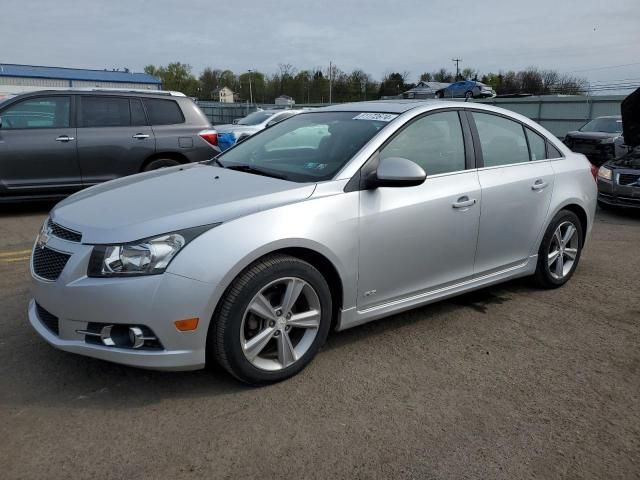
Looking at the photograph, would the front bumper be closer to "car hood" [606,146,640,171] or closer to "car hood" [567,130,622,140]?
"car hood" [606,146,640,171]

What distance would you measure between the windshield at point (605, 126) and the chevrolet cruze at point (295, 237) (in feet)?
34.4

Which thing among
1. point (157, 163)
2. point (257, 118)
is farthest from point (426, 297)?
point (257, 118)

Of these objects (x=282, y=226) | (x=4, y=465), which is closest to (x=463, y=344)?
(x=282, y=226)

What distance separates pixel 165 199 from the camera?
3.07m

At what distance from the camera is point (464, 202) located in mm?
3732

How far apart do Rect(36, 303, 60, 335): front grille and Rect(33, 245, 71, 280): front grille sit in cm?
20

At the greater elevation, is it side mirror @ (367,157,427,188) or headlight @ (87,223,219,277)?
side mirror @ (367,157,427,188)

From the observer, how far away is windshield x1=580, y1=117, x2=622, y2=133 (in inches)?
525

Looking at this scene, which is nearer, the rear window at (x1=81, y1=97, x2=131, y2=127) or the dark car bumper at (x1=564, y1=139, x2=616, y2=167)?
the rear window at (x1=81, y1=97, x2=131, y2=127)

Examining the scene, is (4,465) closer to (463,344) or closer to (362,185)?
(362,185)

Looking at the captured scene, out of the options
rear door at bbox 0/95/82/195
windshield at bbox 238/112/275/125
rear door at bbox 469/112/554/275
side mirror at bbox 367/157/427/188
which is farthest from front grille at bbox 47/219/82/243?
windshield at bbox 238/112/275/125

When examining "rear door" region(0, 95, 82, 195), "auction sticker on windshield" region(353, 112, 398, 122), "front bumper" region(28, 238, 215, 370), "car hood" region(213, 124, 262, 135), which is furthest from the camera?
"car hood" region(213, 124, 262, 135)

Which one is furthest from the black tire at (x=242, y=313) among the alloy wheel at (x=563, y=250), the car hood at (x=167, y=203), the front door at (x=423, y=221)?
the alloy wheel at (x=563, y=250)

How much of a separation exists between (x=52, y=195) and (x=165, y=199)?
17.7 feet
